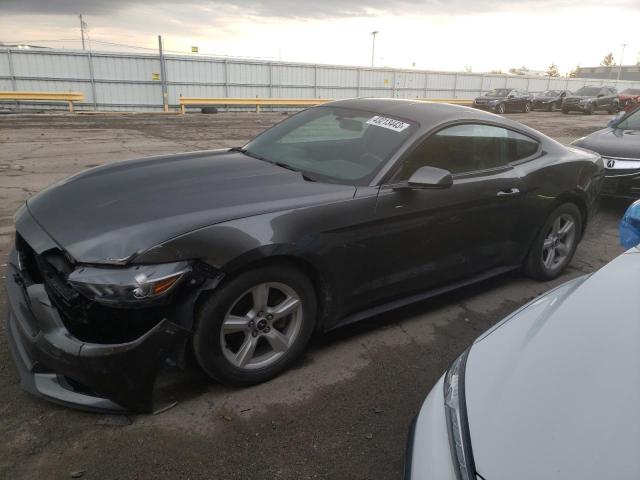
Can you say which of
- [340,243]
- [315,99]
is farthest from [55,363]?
[315,99]

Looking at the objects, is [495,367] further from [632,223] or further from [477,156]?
[477,156]

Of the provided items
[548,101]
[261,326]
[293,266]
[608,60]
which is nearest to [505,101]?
[548,101]

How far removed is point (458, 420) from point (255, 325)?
1.35m

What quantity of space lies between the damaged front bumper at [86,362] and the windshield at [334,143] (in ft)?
4.81

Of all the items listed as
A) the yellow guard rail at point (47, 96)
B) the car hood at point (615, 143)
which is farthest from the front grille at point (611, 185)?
the yellow guard rail at point (47, 96)

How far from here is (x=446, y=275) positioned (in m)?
3.62

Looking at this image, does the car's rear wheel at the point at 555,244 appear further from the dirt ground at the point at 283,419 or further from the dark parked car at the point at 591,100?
the dark parked car at the point at 591,100

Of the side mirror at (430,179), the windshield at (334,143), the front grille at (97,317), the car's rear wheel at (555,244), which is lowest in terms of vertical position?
the car's rear wheel at (555,244)

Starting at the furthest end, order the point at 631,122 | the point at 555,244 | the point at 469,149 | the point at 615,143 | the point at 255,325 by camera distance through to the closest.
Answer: the point at 631,122 → the point at 615,143 → the point at 555,244 → the point at 469,149 → the point at 255,325

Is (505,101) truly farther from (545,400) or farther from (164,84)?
(545,400)

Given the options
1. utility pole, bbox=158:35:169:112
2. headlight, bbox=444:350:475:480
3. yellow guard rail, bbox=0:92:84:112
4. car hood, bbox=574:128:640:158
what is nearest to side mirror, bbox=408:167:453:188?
headlight, bbox=444:350:475:480

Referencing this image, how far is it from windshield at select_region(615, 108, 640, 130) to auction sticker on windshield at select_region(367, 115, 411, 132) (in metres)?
5.78

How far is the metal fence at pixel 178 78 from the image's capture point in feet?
78.8

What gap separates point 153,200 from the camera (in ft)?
8.95
